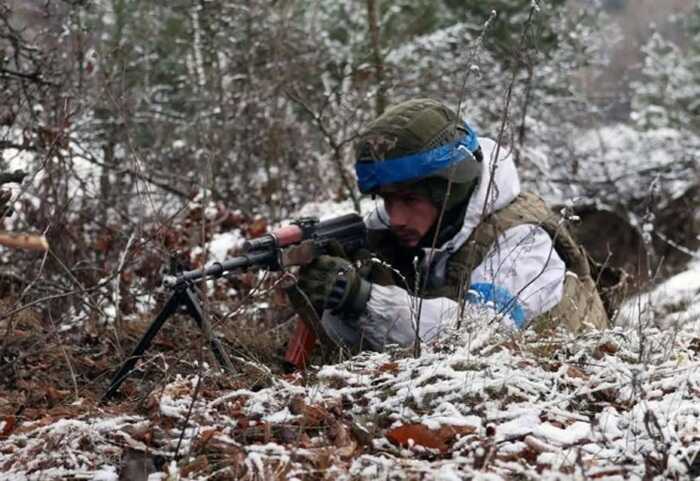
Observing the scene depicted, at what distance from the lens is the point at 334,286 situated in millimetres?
3994

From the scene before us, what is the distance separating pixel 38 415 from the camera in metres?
3.13

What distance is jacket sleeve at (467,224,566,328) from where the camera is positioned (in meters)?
3.95

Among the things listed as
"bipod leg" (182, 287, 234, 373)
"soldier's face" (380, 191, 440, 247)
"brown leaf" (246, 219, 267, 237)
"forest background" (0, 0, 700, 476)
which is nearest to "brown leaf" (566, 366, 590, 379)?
"forest background" (0, 0, 700, 476)

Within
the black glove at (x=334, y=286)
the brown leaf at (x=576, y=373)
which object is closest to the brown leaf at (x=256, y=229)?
the black glove at (x=334, y=286)

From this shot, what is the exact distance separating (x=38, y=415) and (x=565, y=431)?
167cm

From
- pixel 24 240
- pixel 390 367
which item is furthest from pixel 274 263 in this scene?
pixel 24 240

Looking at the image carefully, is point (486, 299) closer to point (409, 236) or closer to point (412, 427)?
point (409, 236)

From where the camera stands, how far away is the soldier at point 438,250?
4004mm

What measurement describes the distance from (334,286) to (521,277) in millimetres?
792

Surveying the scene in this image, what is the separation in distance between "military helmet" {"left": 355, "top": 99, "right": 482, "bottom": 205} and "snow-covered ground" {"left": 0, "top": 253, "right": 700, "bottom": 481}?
3.85 ft

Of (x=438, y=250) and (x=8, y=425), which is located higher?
(x=438, y=250)

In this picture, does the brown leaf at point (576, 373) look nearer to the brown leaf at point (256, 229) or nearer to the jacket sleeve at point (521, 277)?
the jacket sleeve at point (521, 277)

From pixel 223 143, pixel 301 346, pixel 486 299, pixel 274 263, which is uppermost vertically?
pixel 223 143

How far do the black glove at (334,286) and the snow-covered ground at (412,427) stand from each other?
0.79 metres
